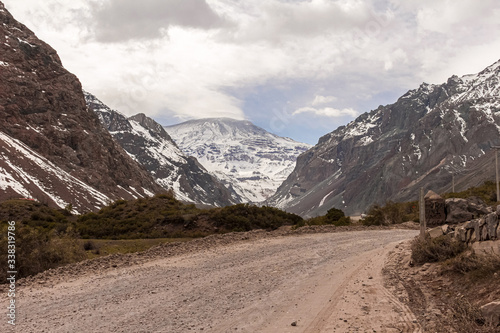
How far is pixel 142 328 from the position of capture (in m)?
9.73

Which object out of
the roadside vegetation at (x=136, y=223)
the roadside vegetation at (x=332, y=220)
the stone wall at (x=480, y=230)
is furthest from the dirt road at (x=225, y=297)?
the roadside vegetation at (x=332, y=220)

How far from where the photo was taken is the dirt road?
9.95 metres

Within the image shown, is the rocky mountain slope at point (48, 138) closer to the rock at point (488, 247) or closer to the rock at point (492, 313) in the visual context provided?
the rock at point (488, 247)

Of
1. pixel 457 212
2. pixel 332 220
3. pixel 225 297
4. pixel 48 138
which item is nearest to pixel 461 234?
pixel 225 297

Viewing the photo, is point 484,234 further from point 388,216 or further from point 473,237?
point 388,216

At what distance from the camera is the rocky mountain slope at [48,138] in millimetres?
125750

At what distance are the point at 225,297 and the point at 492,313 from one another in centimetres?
642

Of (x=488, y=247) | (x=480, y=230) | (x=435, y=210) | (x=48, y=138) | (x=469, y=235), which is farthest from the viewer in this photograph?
(x=48, y=138)

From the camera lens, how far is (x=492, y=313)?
8.38m

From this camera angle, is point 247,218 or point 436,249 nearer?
point 436,249

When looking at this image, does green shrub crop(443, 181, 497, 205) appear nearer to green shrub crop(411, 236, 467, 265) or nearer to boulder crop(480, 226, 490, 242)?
green shrub crop(411, 236, 467, 265)

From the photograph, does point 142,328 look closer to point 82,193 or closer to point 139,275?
point 139,275

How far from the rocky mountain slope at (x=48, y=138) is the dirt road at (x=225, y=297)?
101 m

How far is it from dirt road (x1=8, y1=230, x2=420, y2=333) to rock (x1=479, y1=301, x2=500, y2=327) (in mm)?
1399
